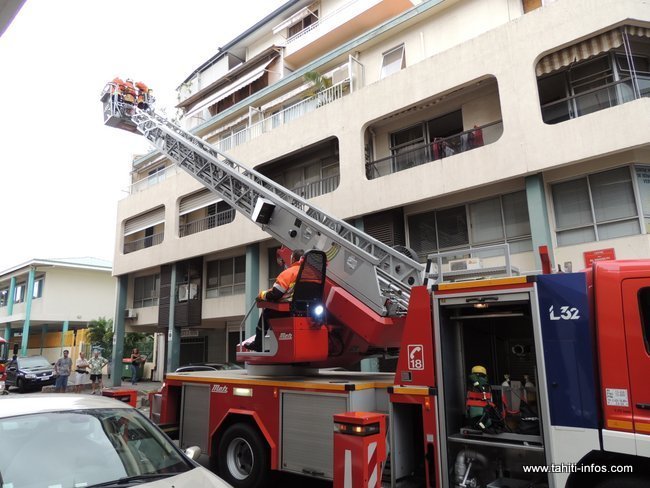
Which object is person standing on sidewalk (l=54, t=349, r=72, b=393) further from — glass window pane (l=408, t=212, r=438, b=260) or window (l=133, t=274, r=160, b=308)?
glass window pane (l=408, t=212, r=438, b=260)

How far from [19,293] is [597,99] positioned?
4378cm

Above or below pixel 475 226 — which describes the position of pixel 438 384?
below

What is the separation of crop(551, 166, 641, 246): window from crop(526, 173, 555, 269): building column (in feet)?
1.69

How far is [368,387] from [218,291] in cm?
1650

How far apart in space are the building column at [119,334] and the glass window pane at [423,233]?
1733 cm

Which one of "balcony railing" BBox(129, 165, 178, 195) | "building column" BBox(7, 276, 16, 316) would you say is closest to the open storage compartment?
"balcony railing" BBox(129, 165, 178, 195)

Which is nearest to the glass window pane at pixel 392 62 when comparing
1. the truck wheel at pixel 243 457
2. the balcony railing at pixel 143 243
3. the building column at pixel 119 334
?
the truck wheel at pixel 243 457

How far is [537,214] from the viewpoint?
11.4 m

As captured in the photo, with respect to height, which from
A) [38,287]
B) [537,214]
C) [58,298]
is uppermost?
[38,287]

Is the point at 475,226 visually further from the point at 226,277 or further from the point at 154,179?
the point at 154,179

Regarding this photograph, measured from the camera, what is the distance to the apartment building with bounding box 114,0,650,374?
11.0 metres

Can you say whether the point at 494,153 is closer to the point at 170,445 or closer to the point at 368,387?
the point at 368,387

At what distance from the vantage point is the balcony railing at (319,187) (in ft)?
56.5

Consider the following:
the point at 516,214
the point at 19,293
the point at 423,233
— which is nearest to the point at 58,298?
the point at 19,293
